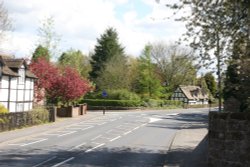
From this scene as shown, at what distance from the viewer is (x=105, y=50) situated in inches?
3524

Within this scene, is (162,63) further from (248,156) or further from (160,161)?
(248,156)

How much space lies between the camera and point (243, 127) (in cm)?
1392

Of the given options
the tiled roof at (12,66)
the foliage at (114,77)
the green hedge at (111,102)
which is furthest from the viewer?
the foliage at (114,77)

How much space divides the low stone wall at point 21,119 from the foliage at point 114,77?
131 feet

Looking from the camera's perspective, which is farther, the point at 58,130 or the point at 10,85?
the point at 10,85

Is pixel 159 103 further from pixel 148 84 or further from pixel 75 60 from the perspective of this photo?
pixel 75 60

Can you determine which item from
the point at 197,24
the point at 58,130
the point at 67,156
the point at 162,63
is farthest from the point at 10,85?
the point at 162,63

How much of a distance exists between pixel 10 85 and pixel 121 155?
74.5 feet

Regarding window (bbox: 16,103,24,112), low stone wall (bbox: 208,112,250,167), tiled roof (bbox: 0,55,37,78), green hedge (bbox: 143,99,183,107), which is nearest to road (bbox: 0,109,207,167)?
low stone wall (bbox: 208,112,250,167)

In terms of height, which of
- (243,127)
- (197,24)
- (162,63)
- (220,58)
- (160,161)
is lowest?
(160,161)

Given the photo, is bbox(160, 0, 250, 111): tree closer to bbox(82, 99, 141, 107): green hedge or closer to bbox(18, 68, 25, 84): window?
bbox(18, 68, 25, 84): window

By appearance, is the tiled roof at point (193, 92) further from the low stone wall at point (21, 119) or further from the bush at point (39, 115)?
the low stone wall at point (21, 119)

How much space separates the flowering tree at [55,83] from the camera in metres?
50.1

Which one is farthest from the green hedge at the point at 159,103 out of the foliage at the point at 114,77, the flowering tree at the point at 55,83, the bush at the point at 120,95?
the flowering tree at the point at 55,83
